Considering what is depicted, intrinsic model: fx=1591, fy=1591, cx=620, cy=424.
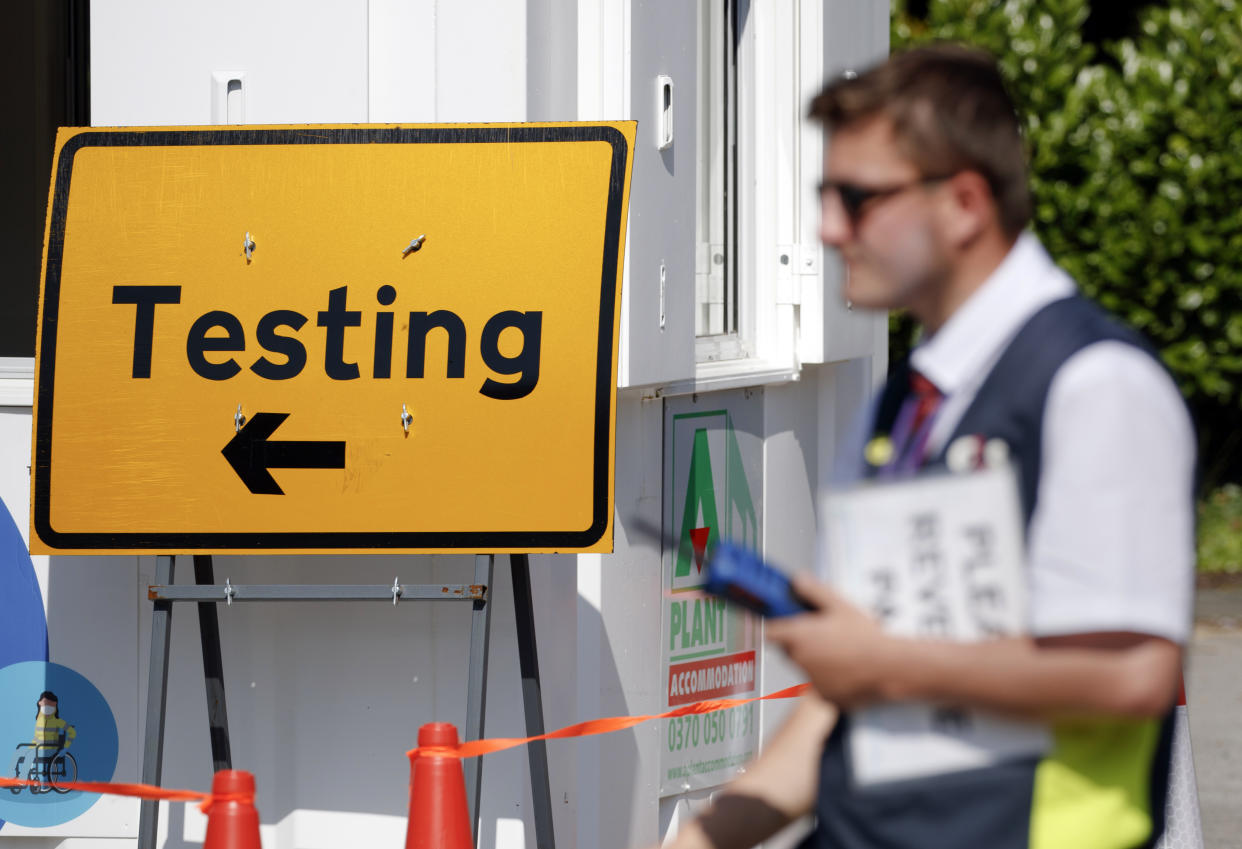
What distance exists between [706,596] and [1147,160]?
6.19 metres

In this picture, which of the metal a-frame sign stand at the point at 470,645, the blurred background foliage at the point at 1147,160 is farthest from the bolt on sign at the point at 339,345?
the blurred background foliage at the point at 1147,160

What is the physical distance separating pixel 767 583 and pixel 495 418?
88.4 inches

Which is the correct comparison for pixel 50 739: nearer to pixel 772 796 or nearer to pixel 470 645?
pixel 470 645

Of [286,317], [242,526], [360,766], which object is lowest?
[360,766]

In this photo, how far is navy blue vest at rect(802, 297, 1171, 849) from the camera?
144 centimetres

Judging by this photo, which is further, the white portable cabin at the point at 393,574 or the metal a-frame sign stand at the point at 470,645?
the white portable cabin at the point at 393,574

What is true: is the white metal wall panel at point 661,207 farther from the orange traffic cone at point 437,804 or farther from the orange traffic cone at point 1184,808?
the orange traffic cone at point 1184,808

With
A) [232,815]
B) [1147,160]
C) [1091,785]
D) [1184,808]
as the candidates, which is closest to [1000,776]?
[1091,785]

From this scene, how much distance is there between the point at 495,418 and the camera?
146 inches

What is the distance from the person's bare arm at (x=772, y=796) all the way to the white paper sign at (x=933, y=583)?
0.23 meters

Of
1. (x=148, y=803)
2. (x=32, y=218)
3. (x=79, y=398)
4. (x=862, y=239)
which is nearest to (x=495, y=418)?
(x=79, y=398)

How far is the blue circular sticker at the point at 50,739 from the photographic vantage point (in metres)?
4.34

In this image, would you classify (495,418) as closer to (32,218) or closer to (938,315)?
(32,218)

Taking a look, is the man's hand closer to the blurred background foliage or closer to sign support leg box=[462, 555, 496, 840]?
sign support leg box=[462, 555, 496, 840]
